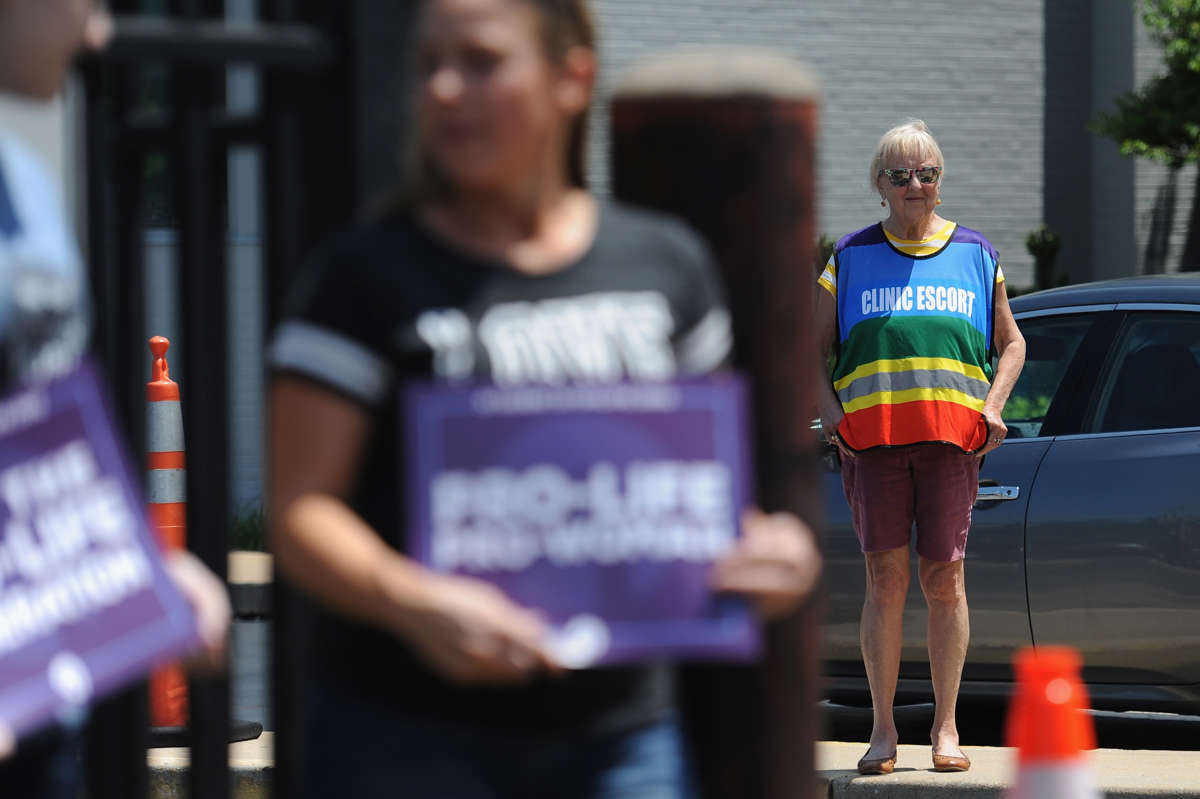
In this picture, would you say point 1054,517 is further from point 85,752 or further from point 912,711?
point 85,752

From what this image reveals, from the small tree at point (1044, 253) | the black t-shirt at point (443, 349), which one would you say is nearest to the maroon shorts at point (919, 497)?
the black t-shirt at point (443, 349)

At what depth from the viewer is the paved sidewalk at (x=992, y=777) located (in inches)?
228

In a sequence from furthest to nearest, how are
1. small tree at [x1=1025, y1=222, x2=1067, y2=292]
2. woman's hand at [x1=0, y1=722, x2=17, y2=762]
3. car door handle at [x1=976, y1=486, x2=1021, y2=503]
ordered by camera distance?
1. small tree at [x1=1025, y1=222, x2=1067, y2=292]
2. car door handle at [x1=976, y1=486, x2=1021, y2=503]
3. woman's hand at [x1=0, y1=722, x2=17, y2=762]

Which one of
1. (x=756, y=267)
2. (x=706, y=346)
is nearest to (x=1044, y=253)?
A: (x=756, y=267)

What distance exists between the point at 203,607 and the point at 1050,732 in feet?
4.08

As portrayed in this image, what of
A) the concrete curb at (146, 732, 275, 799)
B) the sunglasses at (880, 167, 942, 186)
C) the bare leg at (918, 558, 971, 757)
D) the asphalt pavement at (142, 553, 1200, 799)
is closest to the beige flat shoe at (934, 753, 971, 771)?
the asphalt pavement at (142, 553, 1200, 799)

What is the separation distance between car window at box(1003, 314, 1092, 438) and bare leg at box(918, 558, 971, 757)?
2.68 feet

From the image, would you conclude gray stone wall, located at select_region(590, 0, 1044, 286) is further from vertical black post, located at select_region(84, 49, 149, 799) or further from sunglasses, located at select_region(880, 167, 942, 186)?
vertical black post, located at select_region(84, 49, 149, 799)

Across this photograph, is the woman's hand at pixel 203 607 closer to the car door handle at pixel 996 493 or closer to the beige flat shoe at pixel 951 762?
the beige flat shoe at pixel 951 762

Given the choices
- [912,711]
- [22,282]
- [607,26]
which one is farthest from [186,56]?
[607,26]

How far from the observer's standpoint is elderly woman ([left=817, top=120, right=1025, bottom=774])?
628cm

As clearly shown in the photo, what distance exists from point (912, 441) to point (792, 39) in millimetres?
15288

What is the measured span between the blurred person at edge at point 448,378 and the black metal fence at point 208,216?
0.50 metres

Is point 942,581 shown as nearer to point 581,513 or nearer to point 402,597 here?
point 581,513
